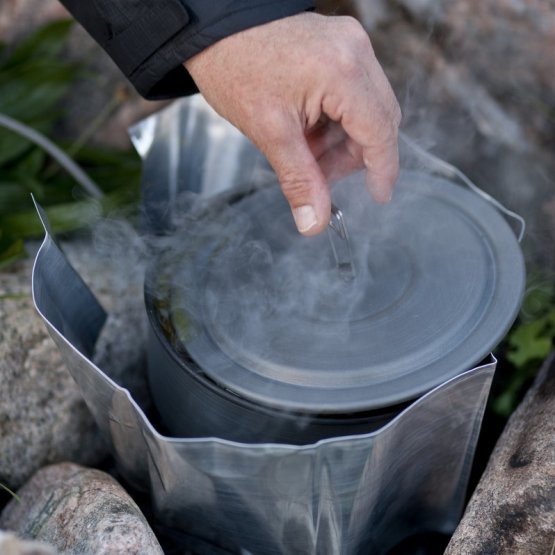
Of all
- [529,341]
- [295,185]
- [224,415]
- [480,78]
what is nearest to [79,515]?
[224,415]

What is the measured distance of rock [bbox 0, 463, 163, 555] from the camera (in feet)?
4.31

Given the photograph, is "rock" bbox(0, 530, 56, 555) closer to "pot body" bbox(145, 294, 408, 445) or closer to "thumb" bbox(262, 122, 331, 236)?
"pot body" bbox(145, 294, 408, 445)

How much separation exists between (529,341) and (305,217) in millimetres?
771

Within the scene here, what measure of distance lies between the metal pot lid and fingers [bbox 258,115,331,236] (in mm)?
219

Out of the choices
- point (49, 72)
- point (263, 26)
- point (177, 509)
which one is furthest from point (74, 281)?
point (49, 72)

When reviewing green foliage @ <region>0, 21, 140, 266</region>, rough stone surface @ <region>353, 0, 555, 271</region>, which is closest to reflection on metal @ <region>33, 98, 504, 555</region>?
green foliage @ <region>0, 21, 140, 266</region>

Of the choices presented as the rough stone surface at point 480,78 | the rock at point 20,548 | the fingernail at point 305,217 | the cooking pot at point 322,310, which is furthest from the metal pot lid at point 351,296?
the rough stone surface at point 480,78

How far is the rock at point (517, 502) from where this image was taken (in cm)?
133

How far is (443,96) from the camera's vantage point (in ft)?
7.64

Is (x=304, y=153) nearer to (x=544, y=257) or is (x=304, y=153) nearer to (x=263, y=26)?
(x=263, y=26)

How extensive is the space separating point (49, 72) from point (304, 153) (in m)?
1.47

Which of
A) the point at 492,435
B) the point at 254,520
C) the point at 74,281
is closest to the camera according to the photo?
the point at 254,520

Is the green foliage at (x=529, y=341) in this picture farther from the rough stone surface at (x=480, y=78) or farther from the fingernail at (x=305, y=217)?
A: the fingernail at (x=305, y=217)

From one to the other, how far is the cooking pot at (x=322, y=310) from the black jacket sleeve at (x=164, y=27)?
1.08 feet
